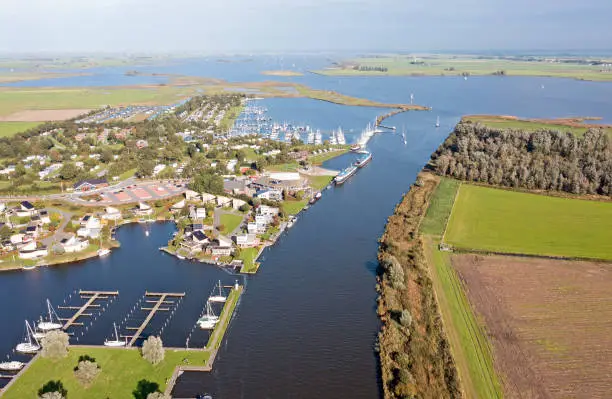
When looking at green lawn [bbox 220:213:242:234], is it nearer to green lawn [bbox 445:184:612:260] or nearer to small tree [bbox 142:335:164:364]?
small tree [bbox 142:335:164:364]

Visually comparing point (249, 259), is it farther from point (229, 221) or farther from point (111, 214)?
point (111, 214)

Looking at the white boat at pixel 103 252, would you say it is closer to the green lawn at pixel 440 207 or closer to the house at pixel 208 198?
the house at pixel 208 198

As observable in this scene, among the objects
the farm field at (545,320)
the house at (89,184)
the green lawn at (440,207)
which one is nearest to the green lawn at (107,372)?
the farm field at (545,320)

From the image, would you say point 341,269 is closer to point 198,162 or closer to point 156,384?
point 156,384

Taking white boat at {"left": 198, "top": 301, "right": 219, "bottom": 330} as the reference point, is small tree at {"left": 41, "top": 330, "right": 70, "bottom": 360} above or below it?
above

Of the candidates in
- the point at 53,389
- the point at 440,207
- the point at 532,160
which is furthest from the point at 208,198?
the point at 532,160

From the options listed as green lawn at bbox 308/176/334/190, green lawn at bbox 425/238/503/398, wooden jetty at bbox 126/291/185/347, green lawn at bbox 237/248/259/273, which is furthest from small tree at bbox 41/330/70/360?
green lawn at bbox 308/176/334/190
